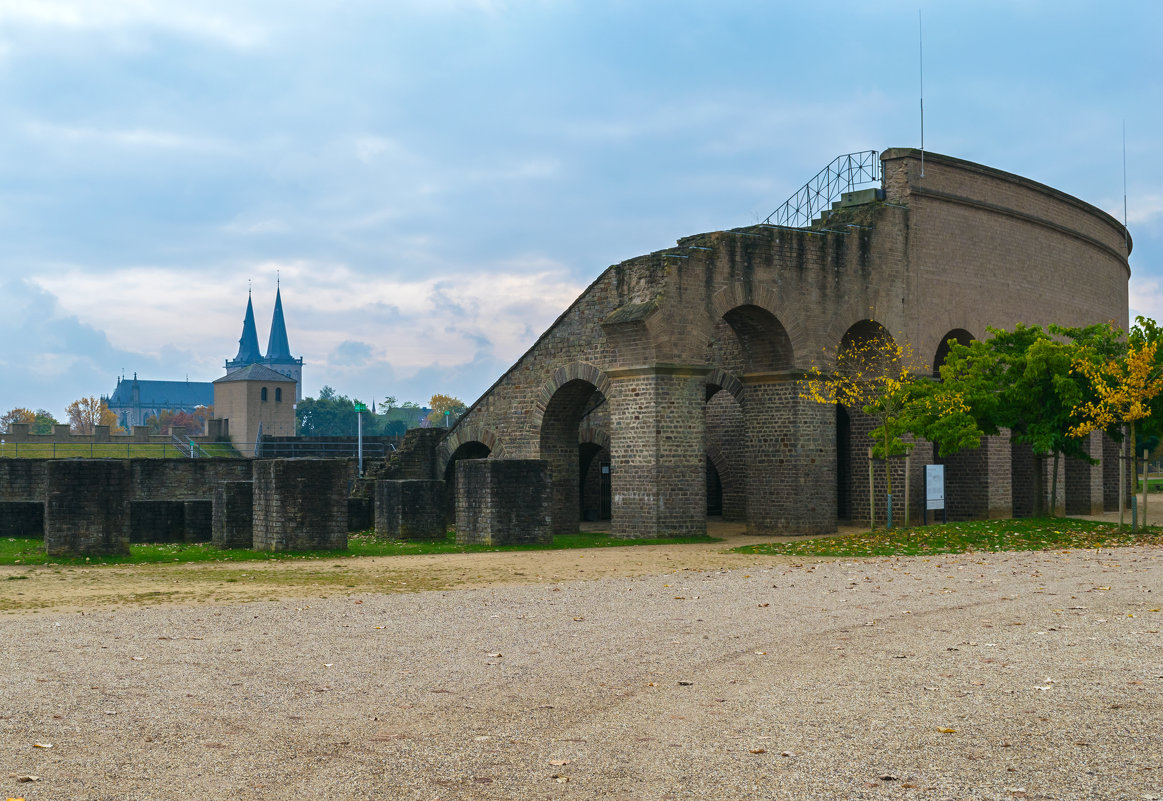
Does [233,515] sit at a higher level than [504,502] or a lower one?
lower

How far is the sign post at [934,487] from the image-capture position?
23.6 m

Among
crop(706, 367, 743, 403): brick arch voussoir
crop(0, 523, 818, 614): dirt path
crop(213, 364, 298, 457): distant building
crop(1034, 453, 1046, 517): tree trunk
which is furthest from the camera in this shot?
crop(213, 364, 298, 457): distant building

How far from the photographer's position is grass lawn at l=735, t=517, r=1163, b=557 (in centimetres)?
1777

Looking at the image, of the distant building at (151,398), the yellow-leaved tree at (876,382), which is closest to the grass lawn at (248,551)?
the yellow-leaved tree at (876,382)

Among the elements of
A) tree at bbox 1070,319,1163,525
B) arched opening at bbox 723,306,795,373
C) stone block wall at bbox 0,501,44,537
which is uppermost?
arched opening at bbox 723,306,795,373

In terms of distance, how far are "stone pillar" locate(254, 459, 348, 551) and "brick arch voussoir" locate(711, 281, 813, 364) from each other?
8.01 meters

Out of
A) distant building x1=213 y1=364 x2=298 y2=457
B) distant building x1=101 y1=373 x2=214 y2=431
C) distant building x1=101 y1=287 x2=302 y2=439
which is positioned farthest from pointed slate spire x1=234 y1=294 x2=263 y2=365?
distant building x1=213 y1=364 x2=298 y2=457

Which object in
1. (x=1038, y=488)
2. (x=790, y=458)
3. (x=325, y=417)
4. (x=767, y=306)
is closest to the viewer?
(x=767, y=306)

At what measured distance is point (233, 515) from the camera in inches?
725

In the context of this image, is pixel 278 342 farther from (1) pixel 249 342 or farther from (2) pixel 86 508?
(2) pixel 86 508

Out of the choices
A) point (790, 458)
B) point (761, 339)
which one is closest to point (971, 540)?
point (790, 458)

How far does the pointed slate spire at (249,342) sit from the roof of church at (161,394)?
33.0 m

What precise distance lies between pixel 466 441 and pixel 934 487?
1033 cm

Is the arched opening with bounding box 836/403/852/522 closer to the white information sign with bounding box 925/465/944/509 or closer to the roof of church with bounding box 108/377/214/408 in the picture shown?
the white information sign with bounding box 925/465/944/509
